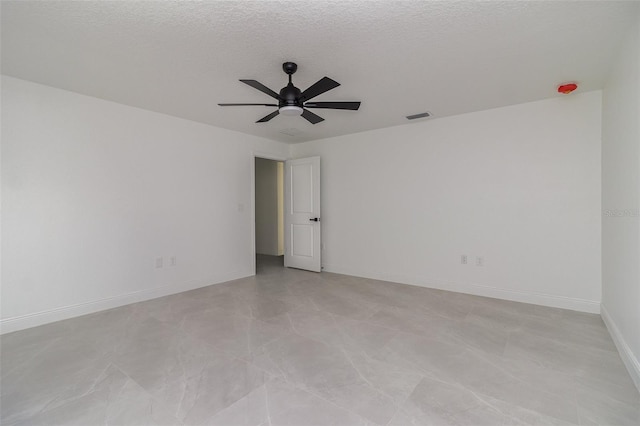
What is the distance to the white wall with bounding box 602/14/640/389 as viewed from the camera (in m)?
1.96

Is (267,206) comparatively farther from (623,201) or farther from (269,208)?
(623,201)

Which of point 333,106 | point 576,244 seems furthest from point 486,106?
point 333,106

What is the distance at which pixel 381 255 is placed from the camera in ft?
15.4

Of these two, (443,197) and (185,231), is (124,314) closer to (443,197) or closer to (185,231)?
(185,231)

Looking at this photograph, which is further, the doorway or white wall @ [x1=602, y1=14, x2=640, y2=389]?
the doorway

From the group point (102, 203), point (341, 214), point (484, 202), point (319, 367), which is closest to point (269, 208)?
point (341, 214)

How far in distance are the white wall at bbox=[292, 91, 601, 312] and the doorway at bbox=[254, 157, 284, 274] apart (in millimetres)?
2226

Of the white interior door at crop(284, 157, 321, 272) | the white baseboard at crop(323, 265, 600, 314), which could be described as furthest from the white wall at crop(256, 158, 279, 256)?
the white baseboard at crop(323, 265, 600, 314)

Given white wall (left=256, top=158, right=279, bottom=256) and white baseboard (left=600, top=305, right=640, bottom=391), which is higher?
white wall (left=256, top=158, right=279, bottom=256)

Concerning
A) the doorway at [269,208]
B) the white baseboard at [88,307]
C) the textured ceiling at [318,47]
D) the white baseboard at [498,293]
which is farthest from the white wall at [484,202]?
the white baseboard at [88,307]

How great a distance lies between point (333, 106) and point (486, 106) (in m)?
2.27

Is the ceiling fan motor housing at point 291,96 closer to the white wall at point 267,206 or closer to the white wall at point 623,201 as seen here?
the white wall at point 623,201

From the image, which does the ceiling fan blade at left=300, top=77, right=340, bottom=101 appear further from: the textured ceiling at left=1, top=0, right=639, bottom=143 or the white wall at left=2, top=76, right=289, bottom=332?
the white wall at left=2, top=76, right=289, bottom=332

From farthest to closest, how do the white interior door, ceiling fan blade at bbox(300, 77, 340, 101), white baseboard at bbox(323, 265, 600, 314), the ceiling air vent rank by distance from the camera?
the white interior door, the ceiling air vent, white baseboard at bbox(323, 265, 600, 314), ceiling fan blade at bbox(300, 77, 340, 101)
